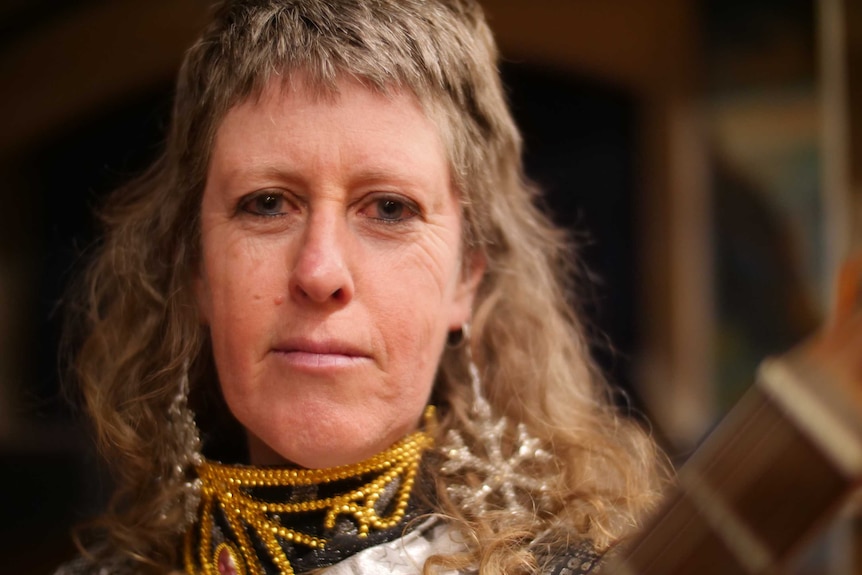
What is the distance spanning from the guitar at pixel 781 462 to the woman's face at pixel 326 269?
39cm

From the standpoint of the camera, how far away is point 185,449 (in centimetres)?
111

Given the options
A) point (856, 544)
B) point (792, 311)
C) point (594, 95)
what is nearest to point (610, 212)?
point (594, 95)

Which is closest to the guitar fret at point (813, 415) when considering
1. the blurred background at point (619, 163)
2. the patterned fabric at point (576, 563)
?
the patterned fabric at point (576, 563)

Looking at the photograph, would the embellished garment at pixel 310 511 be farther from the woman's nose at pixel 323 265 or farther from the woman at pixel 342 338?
the woman's nose at pixel 323 265

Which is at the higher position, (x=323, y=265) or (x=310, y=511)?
(x=323, y=265)

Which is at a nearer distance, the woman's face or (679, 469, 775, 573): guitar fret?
(679, 469, 775, 573): guitar fret

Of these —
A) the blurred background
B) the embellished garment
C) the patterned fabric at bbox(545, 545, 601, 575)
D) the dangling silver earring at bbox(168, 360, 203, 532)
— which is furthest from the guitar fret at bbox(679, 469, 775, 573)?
the blurred background

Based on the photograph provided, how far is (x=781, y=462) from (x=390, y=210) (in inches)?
20.8

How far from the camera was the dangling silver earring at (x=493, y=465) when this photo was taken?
105 centimetres

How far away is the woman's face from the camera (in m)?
0.96

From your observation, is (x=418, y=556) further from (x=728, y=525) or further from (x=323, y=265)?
(x=728, y=525)

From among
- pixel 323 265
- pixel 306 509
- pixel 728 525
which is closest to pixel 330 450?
pixel 306 509

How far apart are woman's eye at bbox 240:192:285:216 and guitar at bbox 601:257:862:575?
524 millimetres

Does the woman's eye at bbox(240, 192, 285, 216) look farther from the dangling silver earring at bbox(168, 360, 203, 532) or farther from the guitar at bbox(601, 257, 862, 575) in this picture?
the guitar at bbox(601, 257, 862, 575)
